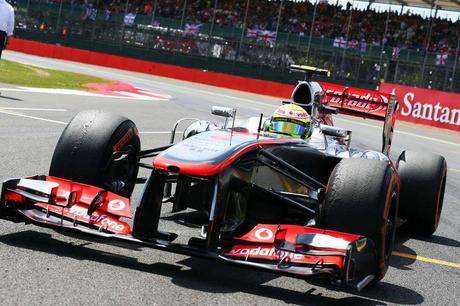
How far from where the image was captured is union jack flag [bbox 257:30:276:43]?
3869 centimetres

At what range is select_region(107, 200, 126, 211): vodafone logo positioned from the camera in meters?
5.93

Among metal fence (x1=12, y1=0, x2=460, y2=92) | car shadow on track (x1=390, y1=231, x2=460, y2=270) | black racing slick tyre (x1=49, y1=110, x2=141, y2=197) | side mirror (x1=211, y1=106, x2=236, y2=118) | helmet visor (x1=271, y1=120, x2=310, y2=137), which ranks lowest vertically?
car shadow on track (x1=390, y1=231, x2=460, y2=270)

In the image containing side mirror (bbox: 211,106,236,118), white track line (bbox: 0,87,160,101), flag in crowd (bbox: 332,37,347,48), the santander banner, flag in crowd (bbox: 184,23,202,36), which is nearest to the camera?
side mirror (bbox: 211,106,236,118)

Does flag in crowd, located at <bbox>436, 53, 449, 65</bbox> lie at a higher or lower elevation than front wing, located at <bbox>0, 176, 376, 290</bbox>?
higher

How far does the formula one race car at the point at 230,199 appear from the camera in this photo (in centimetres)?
549

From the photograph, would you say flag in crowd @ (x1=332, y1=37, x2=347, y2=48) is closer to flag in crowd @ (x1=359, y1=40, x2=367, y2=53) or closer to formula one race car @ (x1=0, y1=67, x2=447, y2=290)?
flag in crowd @ (x1=359, y1=40, x2=367, y2=53)

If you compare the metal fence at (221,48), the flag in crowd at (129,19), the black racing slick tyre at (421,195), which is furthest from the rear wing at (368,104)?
the flag in crowd at (129,19)

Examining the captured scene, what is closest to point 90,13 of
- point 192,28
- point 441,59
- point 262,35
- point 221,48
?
point 192,28

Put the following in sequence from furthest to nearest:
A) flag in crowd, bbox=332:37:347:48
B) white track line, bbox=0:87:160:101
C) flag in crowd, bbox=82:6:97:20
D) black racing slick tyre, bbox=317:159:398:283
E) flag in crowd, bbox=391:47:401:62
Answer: flag in crowd, bbox=82:6:97:20
flag in crowd, bbox=332:37:347:48
flag in crowd, bbox=391:47:401:62
white track line, bbox=0:87:160:101
black racing slick tyre, bbox=317:159:398:283

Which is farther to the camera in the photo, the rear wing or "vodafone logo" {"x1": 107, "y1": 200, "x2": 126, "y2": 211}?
the rear wing

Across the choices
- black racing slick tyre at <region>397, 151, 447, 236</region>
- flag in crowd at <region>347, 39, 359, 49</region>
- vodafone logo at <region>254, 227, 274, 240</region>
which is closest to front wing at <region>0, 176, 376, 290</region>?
vodafone logo at <region>254, 227, 274, 240</region>

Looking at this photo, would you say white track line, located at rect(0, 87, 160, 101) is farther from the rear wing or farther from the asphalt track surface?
the asphalt track surface

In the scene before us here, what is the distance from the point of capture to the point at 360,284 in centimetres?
538

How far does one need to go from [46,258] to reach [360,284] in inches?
77.2
